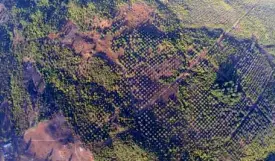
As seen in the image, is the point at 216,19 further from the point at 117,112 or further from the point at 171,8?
the point at 117,112

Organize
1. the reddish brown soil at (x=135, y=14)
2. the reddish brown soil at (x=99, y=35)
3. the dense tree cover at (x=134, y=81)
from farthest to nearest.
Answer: the reddish brown soil at (x=135, y=14), the reddish brown soil at (x=99, y=35), the dense tree cover at (x=134, y=81)

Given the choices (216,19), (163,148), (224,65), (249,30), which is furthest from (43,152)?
(249,30)

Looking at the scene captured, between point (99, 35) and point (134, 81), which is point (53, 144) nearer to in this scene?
point (134, 81)

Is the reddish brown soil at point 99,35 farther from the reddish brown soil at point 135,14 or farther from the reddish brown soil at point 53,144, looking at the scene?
the reddish brown soil at point 53,144

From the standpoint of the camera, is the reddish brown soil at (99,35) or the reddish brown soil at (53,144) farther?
the reddish brown soil at (99,35)

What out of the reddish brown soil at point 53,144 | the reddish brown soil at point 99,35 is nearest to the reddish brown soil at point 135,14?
the reddish brown soil at point 99,35

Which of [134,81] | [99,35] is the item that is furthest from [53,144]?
[99,35]

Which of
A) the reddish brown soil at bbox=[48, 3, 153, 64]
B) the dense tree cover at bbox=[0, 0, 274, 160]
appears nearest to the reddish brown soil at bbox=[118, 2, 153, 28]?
the reddish brown soil at bbox=[48, 3, 153, 64]

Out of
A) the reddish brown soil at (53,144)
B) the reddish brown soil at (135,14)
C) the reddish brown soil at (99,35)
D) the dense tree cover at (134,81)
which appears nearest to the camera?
the dense tree cover at (134,81)

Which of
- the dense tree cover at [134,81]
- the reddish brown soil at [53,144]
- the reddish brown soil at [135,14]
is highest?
the reddish brown soil at [135,14]

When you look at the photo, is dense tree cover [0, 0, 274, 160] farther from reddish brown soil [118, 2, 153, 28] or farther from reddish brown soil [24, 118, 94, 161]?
reddish brown soil [24, 118, 94, 161]
